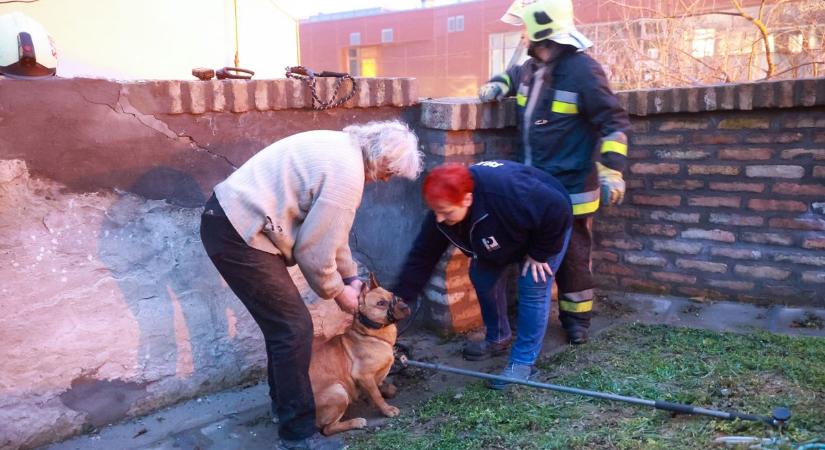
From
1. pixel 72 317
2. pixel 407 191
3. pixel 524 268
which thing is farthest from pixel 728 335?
pixel 72 317

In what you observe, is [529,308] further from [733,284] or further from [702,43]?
[702,43]

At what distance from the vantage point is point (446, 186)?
3373 mm

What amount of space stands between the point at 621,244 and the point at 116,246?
3433mm

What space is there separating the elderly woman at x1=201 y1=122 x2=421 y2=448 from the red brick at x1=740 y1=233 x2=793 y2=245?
2665 mm

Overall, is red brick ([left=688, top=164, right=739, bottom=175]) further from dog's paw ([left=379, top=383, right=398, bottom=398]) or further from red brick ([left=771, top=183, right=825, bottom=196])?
dog's paw ([left=379, top=383, right=398, bottom=398])

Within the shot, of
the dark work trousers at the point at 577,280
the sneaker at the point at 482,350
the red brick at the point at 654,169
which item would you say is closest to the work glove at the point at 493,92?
the dark work trousers at the point at 577,280

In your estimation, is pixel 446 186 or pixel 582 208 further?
pixel 582 208

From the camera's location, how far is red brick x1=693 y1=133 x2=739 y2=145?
455 centimetres

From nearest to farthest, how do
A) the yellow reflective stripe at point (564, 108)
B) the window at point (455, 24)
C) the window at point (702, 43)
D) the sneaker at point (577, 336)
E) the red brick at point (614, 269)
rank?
the yellow reflective stripe at point (564, 108) < the sneaker at point (577, 336) < the red brick at point (614, 269) < the window at point (702, 43) < the window at point (455, 24)

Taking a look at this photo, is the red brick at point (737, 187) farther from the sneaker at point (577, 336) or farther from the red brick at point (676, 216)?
the sneaker at point (577, 336)

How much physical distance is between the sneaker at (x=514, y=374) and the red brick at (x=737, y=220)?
1829 mm

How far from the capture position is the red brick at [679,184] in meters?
4.71

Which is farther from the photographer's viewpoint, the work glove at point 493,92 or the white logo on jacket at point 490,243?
the work glove at point 493,92

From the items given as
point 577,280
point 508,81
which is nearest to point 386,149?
point 508,81
